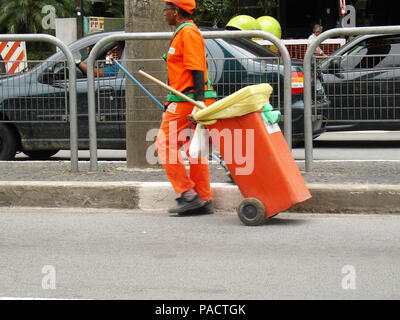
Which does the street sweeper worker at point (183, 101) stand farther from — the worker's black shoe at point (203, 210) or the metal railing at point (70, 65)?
the metal railing at point (70, 65)

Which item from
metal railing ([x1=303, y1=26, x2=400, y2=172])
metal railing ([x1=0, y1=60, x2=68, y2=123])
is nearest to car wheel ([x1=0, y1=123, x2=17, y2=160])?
metal railing ([x1=0, y1=60, x2=68, y2=123])

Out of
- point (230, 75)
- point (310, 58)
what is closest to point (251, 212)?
point (310, 58)

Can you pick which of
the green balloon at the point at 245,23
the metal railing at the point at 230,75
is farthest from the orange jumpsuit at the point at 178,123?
the green balloon at the point at 245,23

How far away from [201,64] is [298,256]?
1894 mm

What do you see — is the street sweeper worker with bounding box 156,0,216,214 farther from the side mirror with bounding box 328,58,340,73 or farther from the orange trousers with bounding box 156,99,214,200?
the side mirror with bounding box 328,58,340,73

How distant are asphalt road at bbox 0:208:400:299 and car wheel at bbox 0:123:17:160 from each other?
2.91 m

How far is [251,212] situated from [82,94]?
399 cm

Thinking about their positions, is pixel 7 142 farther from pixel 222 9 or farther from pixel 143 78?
pixel 222 9

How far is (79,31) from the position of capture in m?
21.4

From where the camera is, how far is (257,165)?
619 cm

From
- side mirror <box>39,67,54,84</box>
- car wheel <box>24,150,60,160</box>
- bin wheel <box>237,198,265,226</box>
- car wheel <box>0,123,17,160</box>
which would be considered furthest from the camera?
car wheel <box>24,150,60,160</box>

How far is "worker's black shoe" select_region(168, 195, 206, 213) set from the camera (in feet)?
22.1

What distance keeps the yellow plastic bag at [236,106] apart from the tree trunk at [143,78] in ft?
5.22
